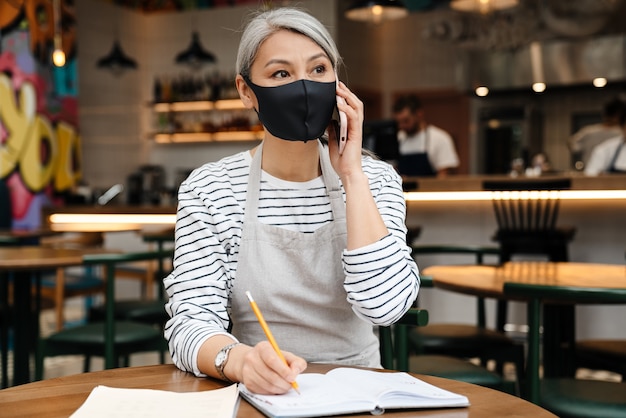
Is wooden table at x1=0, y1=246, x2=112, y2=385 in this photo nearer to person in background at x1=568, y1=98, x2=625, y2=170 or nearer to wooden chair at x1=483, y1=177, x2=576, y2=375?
wooden chair at x1=483, y1=177, x2=576, y2=375

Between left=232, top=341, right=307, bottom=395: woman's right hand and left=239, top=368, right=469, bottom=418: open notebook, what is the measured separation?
1 cm

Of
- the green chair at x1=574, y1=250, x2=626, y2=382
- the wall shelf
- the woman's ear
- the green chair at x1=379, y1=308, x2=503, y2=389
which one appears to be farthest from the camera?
the wall shelf

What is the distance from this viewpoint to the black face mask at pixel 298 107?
1.50m

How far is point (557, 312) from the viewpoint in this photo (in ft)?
9.48

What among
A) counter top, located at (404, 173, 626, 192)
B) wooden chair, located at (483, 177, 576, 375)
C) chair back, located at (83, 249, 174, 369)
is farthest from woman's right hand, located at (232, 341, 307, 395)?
counter top, located at (404, 173, 626, 192)

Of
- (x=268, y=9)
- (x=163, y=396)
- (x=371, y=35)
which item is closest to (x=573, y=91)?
(x=371, y=35)

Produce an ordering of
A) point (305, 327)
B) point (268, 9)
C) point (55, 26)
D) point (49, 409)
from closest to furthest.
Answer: point (49, 409) → point (305, 327) → point (268, 9) → point (55, 26)

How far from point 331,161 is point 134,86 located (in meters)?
7.84

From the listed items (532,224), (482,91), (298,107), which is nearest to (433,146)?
(532,224)

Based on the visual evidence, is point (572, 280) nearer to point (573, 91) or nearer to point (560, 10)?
point (560, 10)

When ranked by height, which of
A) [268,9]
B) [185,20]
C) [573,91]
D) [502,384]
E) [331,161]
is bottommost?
[502,384]

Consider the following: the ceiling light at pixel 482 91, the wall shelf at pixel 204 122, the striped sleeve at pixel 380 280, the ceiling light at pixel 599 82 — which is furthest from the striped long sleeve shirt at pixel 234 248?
the wall shelf at pixel 204 122

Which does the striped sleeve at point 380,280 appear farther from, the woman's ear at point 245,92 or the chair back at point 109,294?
the chair back at point 109,294

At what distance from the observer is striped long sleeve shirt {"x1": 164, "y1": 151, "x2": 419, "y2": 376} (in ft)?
4.57
